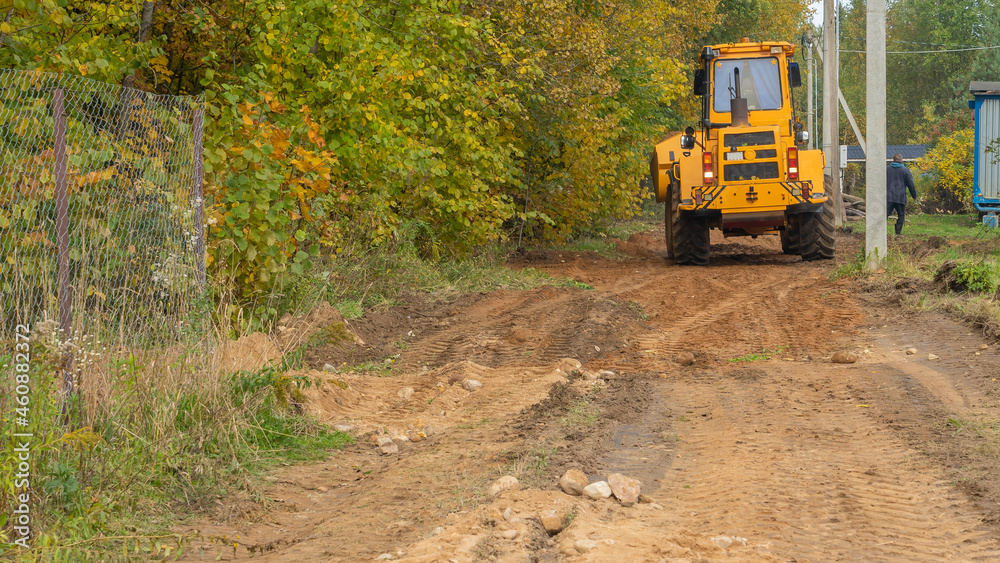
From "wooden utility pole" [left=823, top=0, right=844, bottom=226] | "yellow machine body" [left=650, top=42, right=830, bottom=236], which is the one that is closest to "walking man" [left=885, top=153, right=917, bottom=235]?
"wooden utility pole" [left=823, top=0, right=844, bottom=226]

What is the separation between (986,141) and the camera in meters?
23.0

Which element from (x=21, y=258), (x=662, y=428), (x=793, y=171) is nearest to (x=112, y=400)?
(x=21, y=258)

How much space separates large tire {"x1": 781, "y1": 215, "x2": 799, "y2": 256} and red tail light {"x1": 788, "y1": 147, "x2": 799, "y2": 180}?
3.94ft

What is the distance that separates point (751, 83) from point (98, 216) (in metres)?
12.8

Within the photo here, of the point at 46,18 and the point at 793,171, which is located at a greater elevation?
the point at 46,18

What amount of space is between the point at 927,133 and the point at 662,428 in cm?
4951

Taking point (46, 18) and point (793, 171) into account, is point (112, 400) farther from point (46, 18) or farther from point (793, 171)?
point (793, 171)

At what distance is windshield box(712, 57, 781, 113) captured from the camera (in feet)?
51.9

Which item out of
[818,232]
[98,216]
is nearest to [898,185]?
[818,232]

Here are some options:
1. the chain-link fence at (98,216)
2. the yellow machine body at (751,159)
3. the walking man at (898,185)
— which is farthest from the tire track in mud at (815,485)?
the walking man at (898,185)

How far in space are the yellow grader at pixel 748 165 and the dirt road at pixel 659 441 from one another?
15.5ft

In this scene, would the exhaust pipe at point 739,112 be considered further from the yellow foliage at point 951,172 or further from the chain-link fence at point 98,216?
the yellow foliage at point 951,172

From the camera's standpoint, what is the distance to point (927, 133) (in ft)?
162

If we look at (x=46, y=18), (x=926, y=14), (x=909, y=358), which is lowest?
(x=909, y=358)
